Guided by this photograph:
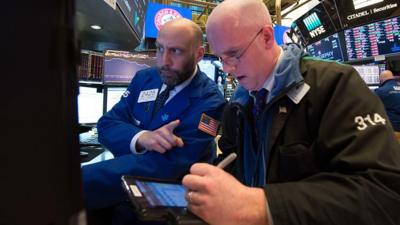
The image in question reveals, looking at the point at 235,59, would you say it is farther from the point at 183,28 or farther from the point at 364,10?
the point at 364,10

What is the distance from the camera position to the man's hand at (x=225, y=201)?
0.60m

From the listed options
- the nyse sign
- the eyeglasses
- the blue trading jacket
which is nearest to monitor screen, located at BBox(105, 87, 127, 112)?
the blue trading jacket

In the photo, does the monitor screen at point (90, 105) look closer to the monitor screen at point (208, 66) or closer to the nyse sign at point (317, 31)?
the monitor screen at point (208, 66)

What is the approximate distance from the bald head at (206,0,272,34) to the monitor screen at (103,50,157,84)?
1754mm

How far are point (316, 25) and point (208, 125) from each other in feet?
10.8

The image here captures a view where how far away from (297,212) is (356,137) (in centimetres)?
22

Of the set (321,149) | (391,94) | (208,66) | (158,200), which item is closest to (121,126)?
(158,200)

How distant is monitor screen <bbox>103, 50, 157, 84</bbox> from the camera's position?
8.50ft

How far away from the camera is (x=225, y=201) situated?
604 millimetres

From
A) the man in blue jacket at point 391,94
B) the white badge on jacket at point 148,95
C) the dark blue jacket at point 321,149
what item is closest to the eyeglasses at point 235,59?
the dark blue jacket at point 321,149

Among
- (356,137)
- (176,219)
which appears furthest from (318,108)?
(176,219)

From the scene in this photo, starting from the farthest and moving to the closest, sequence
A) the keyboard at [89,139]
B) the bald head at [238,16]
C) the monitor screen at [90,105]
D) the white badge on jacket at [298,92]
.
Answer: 1. the monitor screen at [90,105]
2. the keyboard at [89,139]
3. the bald head at [238,16]
4. the white badge on jacket at [298,92]

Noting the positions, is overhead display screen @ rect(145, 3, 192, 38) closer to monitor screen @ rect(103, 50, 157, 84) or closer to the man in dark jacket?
monitor screen @ rect(103, 50, 157, 84)

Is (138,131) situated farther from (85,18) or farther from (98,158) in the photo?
(85,18)
